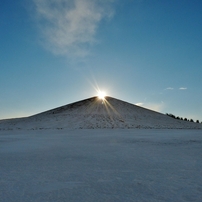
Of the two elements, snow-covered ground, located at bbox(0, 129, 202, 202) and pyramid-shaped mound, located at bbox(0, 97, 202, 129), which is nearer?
snow-covered ground, located at bbox(0, 129, 202, 202)

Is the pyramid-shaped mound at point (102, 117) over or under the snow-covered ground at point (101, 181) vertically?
over

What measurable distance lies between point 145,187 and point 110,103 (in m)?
75.8

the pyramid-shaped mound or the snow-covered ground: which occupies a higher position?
the pyramid-shaped mound

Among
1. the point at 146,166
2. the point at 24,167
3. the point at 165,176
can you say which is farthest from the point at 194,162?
the point at 24,167

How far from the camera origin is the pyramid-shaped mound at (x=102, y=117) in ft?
178

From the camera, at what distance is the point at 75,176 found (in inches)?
220

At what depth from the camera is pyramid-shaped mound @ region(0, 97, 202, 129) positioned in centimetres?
5431

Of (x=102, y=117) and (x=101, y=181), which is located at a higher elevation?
(x=102, y=117)

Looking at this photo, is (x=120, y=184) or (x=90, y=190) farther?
(x=120, y=184)

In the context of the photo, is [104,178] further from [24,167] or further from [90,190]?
[24,167]

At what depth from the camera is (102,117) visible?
192 feet

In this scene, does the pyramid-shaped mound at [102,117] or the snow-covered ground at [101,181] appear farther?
the pyramid-shaped mound at [102,117]

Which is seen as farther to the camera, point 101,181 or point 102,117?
point 102,117

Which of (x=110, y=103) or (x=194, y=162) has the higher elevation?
(x=110, y=103)
